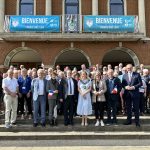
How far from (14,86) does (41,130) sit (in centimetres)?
168

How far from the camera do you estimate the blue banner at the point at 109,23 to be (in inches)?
733

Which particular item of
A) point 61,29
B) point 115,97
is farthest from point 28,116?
point 61,29

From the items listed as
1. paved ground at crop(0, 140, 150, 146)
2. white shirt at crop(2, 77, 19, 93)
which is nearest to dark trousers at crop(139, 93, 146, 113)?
paved ground at crop(0, 140, 150, 146)

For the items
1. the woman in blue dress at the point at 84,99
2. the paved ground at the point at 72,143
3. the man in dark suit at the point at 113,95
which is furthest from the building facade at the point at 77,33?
the paved ground at the point at 72,143

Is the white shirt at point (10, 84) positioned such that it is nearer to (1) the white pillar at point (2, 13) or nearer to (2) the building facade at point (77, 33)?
(2) the building facade at point (77, 33)

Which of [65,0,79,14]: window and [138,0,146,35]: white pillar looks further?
[65,0,79,14]: window

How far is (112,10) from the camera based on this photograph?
2097 cm

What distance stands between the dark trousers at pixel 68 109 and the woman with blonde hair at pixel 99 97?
0.74 metres

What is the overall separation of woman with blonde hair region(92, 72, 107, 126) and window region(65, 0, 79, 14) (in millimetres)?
10700

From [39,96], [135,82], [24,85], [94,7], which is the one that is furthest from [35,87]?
[94,7]

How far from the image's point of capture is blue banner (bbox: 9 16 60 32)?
60.7ft

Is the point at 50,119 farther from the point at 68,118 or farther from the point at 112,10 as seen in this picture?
the point at 112,10

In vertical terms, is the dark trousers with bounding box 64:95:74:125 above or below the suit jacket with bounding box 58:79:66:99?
below

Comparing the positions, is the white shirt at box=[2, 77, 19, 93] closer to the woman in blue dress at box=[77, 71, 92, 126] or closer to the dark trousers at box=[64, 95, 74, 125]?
the dark trousers at box=[64, 95, 74, 125]
